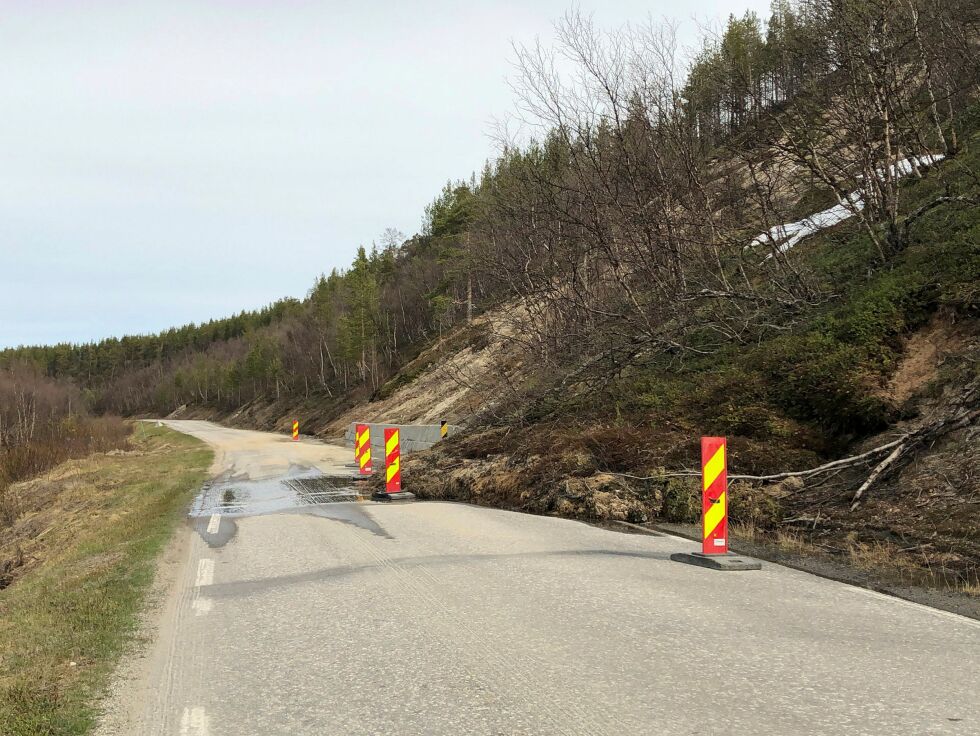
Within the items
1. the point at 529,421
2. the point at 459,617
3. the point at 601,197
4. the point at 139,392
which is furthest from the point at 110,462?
the point at 139,392

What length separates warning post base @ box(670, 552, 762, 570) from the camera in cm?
766

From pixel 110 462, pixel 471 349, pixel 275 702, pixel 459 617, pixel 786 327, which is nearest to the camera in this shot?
pixel 275 702

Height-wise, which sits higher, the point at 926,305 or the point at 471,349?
the point at 471,349

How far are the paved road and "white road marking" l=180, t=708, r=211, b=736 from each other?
12mm

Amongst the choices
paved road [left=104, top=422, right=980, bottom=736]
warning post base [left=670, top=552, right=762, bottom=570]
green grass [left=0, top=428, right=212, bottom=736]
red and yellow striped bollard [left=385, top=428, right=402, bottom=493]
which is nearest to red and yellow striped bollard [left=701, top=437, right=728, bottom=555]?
warning post base [left=670, top=552, right=762, bottom=570]

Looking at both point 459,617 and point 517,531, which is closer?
point 459,617

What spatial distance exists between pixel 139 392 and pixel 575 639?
189177 millimetres

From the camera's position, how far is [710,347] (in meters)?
18.0

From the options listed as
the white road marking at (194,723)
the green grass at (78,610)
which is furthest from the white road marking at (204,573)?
the white road marking at (194,723)

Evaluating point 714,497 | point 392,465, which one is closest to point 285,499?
point 392,465

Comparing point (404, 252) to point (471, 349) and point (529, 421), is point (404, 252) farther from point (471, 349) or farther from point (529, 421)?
point (529, 421)

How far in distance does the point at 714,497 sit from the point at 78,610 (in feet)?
22.4

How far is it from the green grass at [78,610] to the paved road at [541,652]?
35 cm

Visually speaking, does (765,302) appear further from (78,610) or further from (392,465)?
(78,610)
